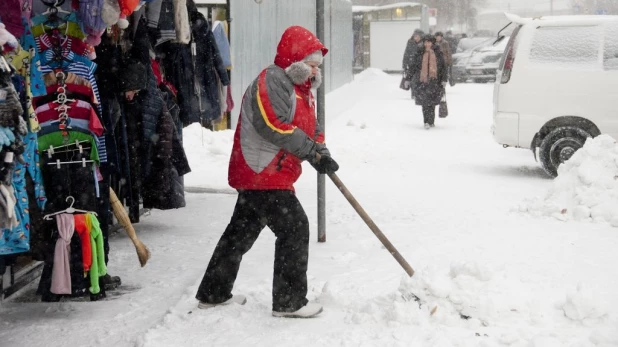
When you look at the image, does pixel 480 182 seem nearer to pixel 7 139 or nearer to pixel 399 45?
pixel 7 139

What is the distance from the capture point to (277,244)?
4.93 m

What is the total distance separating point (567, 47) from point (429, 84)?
20.2ft

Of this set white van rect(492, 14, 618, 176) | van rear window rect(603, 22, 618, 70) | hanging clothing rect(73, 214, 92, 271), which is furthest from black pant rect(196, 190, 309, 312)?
van rear window rect(603, 22, 618, 70)

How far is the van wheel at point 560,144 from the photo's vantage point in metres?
10.3

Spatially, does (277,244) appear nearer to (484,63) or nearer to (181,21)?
(181,21)

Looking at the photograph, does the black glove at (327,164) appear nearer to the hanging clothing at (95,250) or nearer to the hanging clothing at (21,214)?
the hanging clothing at (95,250)

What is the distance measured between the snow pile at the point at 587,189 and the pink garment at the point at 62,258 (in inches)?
186

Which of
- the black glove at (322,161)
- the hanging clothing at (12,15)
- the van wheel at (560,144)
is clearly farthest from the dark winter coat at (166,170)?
the van wheel at (560,144)

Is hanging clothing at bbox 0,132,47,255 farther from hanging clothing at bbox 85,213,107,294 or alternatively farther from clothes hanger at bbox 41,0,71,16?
clothes hanger at bbox 41,0,71,16

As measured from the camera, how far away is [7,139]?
3893mm

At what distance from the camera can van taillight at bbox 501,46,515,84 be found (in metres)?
10.5

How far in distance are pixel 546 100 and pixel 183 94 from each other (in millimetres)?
5149

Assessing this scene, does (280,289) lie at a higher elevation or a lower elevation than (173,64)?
lower

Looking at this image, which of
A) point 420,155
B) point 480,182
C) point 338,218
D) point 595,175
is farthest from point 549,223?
point 420,155
